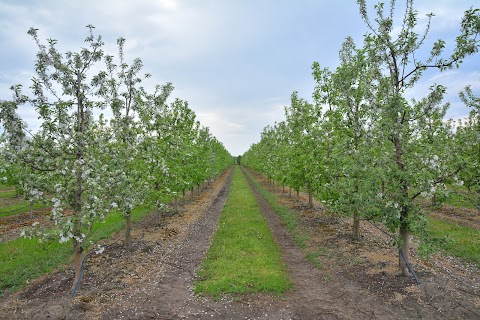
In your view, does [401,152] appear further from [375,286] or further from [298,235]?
[298,235]

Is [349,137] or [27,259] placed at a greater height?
[349,137]

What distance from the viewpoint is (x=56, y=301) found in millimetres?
10672

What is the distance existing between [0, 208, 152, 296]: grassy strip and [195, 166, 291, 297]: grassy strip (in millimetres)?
6477

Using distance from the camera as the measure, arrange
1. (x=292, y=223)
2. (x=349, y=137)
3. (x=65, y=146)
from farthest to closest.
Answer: (x=292, y=223), (x=349, y=137), (x=65, y=146)

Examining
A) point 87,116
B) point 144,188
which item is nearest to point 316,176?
point 144,188

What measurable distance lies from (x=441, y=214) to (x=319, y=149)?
14881mm

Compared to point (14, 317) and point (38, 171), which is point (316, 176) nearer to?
point (38, 171)

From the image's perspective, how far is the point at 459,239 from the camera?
60.8 feet

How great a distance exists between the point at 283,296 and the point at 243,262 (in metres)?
3.62

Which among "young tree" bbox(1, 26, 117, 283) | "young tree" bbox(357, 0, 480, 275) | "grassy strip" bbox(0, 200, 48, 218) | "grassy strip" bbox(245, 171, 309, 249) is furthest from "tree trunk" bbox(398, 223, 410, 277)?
"grassy strip" bbox(0, 200, 48, 218)

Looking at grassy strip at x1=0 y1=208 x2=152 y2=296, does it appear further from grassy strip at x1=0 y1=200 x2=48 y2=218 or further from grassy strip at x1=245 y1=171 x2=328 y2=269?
grassy strip at x1=0 y1=200 x2=48 y2=218

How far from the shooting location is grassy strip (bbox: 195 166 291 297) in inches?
480

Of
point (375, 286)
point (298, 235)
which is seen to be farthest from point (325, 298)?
point (298, 235)

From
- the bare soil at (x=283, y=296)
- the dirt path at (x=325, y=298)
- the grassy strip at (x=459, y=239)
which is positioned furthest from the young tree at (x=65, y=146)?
the grassy strip at (x=459, y=239)
